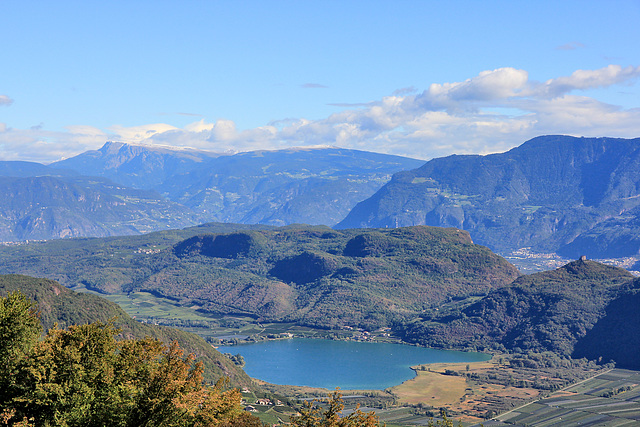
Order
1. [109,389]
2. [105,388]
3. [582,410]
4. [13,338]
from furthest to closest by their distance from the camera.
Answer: [582,410] < [13,338] < [105,388] < [109,389]

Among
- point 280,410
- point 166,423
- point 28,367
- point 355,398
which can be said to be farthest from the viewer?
point 355,398

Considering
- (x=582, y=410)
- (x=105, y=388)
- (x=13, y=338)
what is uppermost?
(x=13, y=338)

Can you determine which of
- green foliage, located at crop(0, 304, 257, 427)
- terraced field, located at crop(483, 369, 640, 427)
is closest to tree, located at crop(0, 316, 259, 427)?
green foliage, located at crop(0, 304, 257, 427)

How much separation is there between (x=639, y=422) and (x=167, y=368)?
143 metres

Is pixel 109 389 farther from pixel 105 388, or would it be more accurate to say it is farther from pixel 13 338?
pixel 13 338

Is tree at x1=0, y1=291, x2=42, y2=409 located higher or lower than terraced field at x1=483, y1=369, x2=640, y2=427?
higher

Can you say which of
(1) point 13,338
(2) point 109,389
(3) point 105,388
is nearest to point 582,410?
(3) point 105,388

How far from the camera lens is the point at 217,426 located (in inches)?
1930

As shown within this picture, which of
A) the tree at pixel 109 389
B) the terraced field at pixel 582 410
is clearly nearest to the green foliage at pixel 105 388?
the tree at pixel 109 389

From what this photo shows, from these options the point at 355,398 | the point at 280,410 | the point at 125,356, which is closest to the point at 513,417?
the point at 355,398

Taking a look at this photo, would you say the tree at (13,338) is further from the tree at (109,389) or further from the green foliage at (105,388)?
the tree at (109,389)

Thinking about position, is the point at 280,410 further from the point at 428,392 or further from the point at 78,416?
the point at 78,416

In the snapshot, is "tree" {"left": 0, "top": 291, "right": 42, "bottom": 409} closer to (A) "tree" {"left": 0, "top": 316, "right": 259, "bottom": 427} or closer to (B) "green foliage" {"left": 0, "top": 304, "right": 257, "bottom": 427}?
(B) "green foliage" {"left": 0, "top": 304, "right": 257, "bottom": 427}

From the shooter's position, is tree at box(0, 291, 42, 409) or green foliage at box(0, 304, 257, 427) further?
tree at box(0, 291, 42, 409)
